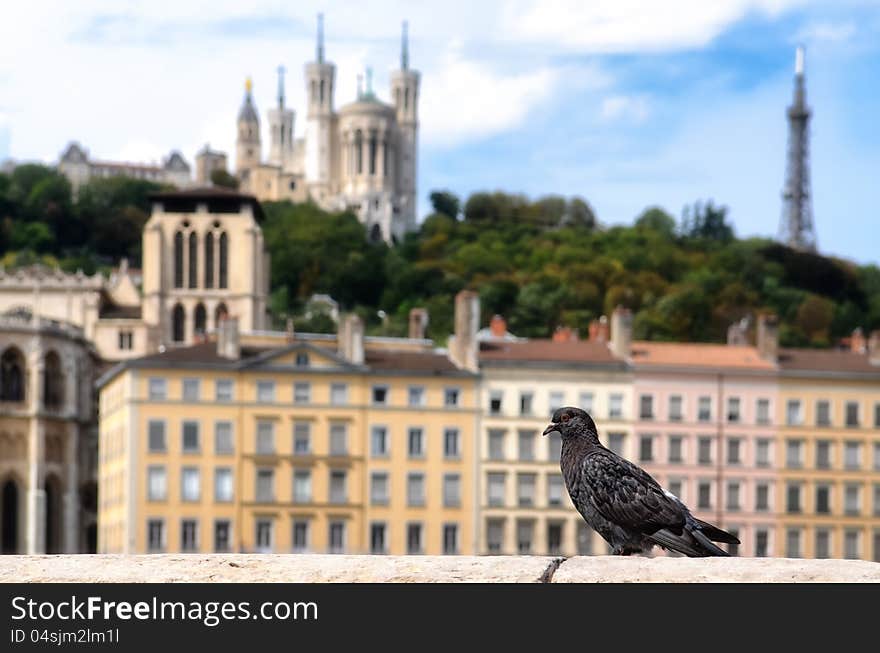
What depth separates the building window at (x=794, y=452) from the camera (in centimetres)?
9925

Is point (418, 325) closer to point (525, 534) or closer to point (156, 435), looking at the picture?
point (525, 534)

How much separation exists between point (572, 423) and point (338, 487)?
3223 inches

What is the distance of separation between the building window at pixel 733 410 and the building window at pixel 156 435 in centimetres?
2596

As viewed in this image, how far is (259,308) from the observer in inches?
6078

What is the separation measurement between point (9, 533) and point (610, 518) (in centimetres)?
11521

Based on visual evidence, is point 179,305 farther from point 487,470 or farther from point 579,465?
point 579,465

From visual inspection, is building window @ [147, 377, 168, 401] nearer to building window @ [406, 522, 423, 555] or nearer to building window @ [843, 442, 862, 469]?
building window @ [406, 522, 423, 555]

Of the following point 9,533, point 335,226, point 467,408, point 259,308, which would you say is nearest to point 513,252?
point 335,226

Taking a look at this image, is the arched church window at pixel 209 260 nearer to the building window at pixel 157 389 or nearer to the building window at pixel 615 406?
the building window at pixel 157 389

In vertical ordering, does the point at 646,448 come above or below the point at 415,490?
above

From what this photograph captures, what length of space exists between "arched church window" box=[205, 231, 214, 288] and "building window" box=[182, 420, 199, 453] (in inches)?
2377

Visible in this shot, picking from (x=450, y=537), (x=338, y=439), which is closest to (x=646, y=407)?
(x=450, y=537)

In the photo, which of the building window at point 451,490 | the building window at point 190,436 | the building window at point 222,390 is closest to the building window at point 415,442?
the building window at point 451,490

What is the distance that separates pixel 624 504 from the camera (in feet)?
45.2
